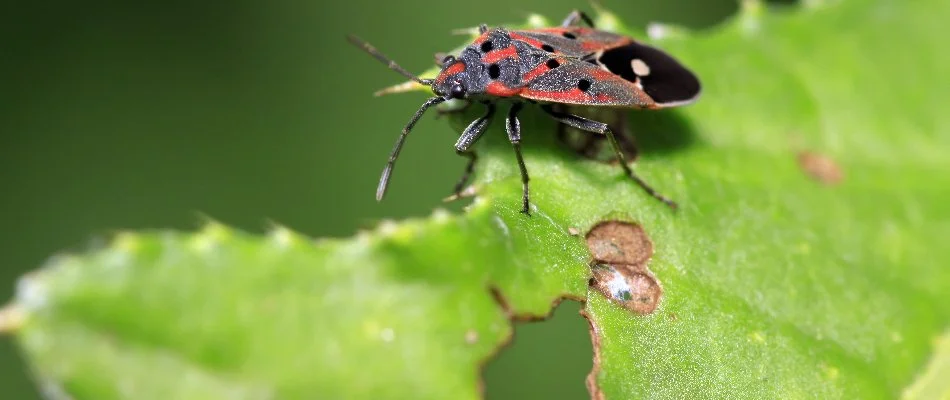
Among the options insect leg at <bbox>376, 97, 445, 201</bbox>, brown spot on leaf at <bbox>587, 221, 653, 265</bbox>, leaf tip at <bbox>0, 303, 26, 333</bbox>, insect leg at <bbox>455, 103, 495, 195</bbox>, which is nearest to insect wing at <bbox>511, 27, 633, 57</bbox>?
insect leg at <bbox>455, 103, 495, 195</bbox>

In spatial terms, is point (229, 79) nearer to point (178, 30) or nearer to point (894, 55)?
point (178, 30)

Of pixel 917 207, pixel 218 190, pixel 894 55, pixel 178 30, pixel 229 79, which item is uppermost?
pixel 178 30

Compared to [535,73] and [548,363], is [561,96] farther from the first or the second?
[548,363]

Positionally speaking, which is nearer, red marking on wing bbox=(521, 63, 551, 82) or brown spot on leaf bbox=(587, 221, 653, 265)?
brown spot on leaf bbox=(587, 221, 653, 265)

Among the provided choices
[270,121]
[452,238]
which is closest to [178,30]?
[270,121]

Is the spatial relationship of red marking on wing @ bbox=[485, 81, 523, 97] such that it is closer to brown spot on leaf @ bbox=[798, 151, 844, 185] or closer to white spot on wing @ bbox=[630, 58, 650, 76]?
white spot on wing @ bbox=[630, 58, 650, 76]

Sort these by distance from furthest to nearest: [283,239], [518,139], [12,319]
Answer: [518,139]
[283,239]
[12,319]

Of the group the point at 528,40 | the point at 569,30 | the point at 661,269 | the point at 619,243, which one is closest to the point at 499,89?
the point at 528,40
